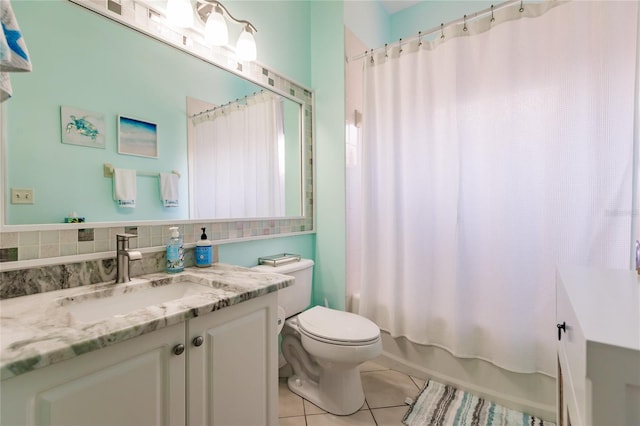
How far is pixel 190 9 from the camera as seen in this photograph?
1.26 m

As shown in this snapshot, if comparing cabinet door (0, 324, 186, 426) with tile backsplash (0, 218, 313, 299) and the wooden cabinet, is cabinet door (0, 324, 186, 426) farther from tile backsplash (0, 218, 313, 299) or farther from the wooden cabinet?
tile backsplash (0, 218, 313, 299)

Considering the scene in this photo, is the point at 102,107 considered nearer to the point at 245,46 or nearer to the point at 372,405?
the point at 245,46

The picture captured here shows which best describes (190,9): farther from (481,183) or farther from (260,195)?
(481,183)

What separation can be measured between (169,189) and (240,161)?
18.1 inches

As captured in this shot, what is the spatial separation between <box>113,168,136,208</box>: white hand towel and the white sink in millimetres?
331

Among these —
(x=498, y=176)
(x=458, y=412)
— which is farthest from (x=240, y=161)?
(x=458, y=412)

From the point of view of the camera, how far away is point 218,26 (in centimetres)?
139

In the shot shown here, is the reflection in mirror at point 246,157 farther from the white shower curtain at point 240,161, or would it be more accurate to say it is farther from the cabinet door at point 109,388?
the cabinet door at point 109,388

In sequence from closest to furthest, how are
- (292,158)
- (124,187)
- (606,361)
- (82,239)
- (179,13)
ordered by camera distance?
(606,361) < (82,239) < (124,187) < (179,13) < (292,158)

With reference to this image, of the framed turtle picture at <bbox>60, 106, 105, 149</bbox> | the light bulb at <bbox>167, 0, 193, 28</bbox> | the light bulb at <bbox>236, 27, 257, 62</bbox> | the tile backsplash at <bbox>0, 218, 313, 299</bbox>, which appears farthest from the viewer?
the light bulb at <bbox>236, 27, 257, 62</bbox>

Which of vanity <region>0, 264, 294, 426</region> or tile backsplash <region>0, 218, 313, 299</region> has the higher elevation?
tile backsplash <region>0, 218, 313, 299</region>

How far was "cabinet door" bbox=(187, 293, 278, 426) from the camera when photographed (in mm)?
841

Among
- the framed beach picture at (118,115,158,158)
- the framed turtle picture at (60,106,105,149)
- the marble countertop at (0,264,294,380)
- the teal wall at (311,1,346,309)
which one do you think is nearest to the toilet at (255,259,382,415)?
the teal wall at (311,1,346,309)

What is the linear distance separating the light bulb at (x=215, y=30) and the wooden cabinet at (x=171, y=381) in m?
1.24
